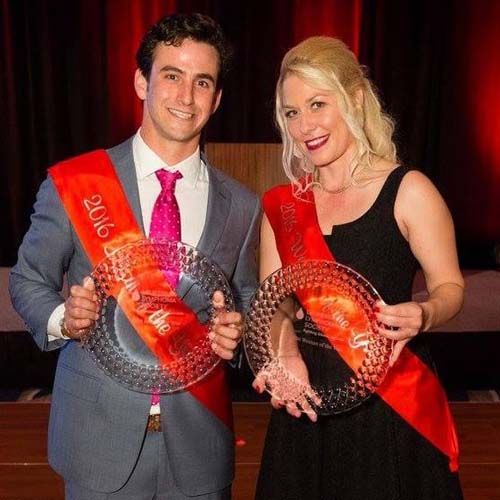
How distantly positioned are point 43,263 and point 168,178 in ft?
0.86

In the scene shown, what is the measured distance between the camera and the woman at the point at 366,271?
1.36m

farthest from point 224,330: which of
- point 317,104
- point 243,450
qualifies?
point 243,450

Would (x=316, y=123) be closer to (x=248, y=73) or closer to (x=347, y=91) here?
(x=347, y=91)

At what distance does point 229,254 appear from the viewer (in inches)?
55.1

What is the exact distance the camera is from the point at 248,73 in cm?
507

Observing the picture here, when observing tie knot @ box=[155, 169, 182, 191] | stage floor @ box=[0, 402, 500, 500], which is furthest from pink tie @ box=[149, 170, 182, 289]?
stage floor @ box=[0, 402, 500, 500]

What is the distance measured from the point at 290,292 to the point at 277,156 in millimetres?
2182

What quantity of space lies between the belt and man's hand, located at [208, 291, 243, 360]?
0.20 metres

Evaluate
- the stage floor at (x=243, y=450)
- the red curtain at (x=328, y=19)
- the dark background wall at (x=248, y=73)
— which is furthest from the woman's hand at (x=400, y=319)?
A: the red curtain at (x=328, y=19)

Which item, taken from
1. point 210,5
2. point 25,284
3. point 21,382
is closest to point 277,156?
point 21,382

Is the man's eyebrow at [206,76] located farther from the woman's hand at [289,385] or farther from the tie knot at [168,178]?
the woman's hand at [289,385]

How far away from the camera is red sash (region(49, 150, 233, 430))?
1268 mm

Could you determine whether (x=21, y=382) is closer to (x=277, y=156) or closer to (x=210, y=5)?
(x=277, y=156)

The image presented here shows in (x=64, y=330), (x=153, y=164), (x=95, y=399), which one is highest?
(x=153, y=164)
